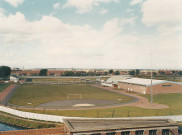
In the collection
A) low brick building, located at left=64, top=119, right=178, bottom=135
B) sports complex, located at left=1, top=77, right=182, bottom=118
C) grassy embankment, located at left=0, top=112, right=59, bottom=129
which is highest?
low brick building, located at left=64, top=119, right=178, bottom=135

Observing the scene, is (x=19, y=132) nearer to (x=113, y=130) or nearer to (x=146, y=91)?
(x=113, y=130)

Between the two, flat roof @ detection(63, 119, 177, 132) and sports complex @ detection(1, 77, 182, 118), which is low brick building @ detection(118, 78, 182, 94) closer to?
sports complex @ detection(1, 77, 182, 118)

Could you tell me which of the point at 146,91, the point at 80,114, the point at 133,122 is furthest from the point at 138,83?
the point at 133,122

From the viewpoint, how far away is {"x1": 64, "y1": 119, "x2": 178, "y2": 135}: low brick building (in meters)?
25.4

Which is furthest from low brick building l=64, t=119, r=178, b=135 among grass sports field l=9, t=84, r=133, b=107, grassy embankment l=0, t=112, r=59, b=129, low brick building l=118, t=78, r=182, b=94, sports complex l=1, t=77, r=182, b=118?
low brick building l=118, t=78, r=182, b=94

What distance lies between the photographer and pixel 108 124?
28.5m

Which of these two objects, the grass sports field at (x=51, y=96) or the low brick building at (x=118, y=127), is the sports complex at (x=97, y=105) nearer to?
the grass sports field at (x=51, y=96)

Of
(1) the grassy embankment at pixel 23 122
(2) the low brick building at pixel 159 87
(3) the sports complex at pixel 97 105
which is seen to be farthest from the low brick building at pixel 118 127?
(2) the low brick building at pixel 159 87

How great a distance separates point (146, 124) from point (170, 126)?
3691mm

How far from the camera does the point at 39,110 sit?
52.9m

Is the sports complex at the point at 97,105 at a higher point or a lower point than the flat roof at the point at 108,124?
lower

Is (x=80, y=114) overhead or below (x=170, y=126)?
below

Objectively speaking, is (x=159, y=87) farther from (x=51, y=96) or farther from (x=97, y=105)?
(x=51, y=96)

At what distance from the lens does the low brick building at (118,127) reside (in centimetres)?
2541
